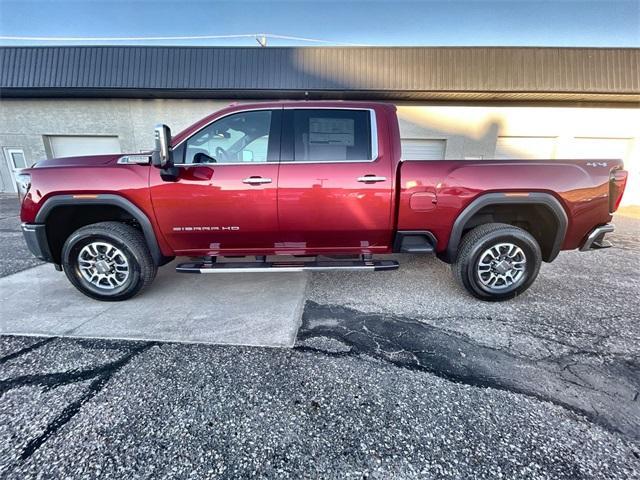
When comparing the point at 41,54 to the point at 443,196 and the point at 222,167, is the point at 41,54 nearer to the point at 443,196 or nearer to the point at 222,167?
the point at 222,167

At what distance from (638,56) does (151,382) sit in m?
14.5

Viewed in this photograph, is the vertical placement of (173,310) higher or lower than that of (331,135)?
lower

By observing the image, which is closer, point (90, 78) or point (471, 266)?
point (471, 266)

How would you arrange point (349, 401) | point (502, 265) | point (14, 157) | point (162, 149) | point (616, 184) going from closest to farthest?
point (349, 401) → point (162, 149) → point (616, 184) → point (502, 265) → point (14, 157)

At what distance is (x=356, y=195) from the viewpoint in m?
3.00

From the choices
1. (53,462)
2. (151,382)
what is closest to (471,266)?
(151,382)

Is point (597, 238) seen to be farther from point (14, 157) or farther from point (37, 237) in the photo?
point (14, 157)

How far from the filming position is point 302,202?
9.89 ft

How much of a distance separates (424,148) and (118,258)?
32.2 feet

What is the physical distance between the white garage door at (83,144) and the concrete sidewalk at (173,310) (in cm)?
824

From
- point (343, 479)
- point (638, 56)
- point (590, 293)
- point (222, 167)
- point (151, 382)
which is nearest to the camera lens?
point (343, 479)

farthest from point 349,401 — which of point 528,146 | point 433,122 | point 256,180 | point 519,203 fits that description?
point 528,146

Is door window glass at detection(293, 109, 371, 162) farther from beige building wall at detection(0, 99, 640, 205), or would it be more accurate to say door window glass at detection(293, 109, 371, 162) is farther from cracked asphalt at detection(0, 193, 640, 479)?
beige building wall at detection(0, 99, 640, 205)

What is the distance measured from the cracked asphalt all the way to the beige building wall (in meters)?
8.38
